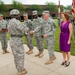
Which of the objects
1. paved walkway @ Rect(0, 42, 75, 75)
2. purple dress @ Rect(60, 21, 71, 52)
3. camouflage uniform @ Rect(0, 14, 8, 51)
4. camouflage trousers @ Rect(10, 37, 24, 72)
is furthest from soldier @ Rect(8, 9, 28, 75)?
camouflage uniform @ Rect(0, 14, 8, 51)

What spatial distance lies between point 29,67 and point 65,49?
4.65 ft

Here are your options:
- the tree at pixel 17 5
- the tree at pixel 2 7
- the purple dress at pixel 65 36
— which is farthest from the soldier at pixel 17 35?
the tree at pixel 17 5

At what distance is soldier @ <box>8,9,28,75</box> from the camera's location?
4.79 metres

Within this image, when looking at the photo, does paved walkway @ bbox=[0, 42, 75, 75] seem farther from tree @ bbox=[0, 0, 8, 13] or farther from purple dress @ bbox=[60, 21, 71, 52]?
tree @ bbox=[0, 0, 8, 13]

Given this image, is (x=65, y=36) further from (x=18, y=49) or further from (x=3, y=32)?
(x=3, y=32)

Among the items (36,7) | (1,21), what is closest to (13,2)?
(36,7)

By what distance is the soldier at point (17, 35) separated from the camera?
479cm

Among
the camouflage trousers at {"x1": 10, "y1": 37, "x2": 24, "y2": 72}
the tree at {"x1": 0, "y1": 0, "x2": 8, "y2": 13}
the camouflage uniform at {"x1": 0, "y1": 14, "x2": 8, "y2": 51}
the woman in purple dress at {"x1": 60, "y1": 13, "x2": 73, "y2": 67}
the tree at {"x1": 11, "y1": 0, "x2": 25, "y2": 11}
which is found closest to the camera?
the camouflage trousers at {"x1": 10, "y1": 37, "x2": 24, "y2": 72}

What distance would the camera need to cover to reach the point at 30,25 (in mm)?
7320

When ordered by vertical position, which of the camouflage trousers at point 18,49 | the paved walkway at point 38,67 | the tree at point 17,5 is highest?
the tree at point 17,5

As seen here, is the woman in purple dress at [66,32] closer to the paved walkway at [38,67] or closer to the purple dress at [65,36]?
the purple dress at [65,36]

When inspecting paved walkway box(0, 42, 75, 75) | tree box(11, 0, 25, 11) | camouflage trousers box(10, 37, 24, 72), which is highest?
tree box(11, 0, 25, 11)

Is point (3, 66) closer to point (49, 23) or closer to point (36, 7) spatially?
point (49, 23)

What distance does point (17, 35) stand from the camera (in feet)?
16.2
